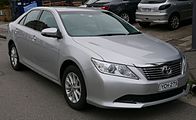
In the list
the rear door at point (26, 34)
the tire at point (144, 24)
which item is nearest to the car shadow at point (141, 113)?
the rear door at point (26, 34)

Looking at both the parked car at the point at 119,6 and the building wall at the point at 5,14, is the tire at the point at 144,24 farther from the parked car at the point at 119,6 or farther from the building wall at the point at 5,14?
the building wall at the point at 5,14

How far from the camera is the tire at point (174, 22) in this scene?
12.5 meters

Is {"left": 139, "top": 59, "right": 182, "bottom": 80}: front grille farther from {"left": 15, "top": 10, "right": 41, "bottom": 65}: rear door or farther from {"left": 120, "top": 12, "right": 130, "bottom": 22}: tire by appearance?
{"left": 120, "top": 12, "right": 130, "bottom": 22}: tire

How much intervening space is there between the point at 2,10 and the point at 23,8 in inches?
104

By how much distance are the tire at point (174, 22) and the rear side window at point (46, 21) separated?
721cm

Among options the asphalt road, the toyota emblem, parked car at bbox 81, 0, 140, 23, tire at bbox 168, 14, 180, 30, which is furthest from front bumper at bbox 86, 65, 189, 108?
parked car at bbox 81, 0, 140, 23

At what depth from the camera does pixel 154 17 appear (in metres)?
12.4

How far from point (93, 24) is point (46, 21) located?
0.91 meters

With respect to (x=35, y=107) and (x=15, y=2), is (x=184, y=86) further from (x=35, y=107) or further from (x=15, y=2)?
(x=15, y=2)

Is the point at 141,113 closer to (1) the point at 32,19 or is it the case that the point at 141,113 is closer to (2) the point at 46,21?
(2) the point at 46,21

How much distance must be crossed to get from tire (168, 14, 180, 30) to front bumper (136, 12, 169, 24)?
0.27 metres

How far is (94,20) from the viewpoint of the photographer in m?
5.85

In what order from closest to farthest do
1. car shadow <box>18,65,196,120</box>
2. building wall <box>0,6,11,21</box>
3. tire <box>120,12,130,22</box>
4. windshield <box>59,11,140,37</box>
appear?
car shadow <box>18,65,196,120</box>
windshield <box>59,11,140,37</box>
tire <box>120,12,130,22</box>
building wall <box>0,6,11,21</box>

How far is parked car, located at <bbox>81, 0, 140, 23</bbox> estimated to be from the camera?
46.8 ft
